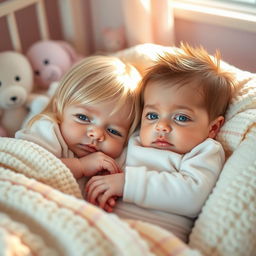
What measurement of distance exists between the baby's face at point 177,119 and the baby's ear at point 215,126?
32mm

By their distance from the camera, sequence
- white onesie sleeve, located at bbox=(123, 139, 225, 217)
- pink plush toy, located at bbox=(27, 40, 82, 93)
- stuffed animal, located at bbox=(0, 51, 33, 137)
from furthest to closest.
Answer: pink plush toy, located at bbox=(27, 40, 82, 93) < stuffed animal, located at bbox=(0, 51, 33, 137) < white onesie sleeve, located at bbox=(123, 139, 225, 217)

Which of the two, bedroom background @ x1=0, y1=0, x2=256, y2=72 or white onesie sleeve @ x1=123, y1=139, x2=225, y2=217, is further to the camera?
bedroom background @ x1=0, y1=0, x2=256, y2=72

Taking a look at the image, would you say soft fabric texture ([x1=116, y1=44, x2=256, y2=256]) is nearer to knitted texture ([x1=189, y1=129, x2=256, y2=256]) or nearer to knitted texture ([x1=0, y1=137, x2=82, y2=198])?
knitted texture ([x1=189, y1=129, x2=256, y2=256])

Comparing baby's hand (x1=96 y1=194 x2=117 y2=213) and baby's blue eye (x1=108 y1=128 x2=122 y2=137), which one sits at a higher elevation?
baby's blue eye (x1=108 y1=128 x2=122 y2=137)

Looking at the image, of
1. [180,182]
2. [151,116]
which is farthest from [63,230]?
[151,116]

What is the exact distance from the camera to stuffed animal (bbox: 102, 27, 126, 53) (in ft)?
5.49

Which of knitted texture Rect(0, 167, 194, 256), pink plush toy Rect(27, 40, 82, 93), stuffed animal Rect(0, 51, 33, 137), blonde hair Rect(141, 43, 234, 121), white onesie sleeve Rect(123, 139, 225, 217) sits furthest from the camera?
pink plush toy Rect(27, 40, 82, 93)

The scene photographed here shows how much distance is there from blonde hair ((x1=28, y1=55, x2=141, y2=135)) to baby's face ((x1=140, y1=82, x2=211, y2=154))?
9 centimetres

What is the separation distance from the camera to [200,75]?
1.06 meters

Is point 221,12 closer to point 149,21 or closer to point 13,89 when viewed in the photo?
point 149,21

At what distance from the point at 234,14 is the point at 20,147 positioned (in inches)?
38.6

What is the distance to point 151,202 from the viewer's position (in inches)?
37.6

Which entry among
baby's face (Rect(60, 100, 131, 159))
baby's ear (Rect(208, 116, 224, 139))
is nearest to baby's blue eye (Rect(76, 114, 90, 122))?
baby's face (Rect(60, 100, 131, 159))

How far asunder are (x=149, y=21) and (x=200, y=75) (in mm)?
552
